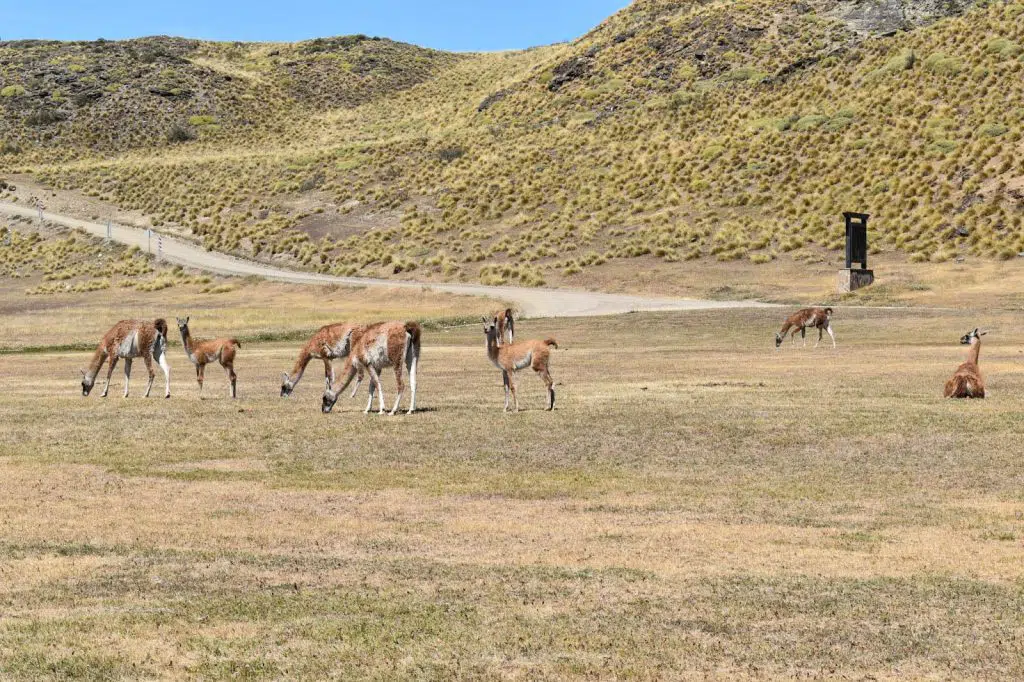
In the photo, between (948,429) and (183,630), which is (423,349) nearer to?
(948,429)

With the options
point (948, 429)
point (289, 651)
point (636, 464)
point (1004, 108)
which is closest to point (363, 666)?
point (289, 651)

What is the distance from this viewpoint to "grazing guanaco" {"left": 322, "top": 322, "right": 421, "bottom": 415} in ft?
79.3

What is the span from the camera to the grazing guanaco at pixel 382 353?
952 inches

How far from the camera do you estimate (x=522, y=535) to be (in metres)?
13.7

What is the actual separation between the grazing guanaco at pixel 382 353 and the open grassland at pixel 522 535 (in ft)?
3.48

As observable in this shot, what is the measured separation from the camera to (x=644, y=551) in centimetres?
1273

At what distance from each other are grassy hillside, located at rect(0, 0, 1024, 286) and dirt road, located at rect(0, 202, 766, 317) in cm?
351

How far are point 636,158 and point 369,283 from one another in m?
33.8

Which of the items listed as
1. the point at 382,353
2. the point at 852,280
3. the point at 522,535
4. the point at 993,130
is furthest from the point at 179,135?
the point at 522,535

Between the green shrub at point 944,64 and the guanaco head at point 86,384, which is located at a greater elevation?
the green shrub at point 944,64

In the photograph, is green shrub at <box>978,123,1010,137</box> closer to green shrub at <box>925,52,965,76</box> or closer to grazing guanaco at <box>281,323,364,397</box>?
green shrub at <box>925,52,965,76</box>

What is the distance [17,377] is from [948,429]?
25.1 meters

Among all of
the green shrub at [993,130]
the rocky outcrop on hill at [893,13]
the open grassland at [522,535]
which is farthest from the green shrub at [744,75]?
the open grassland at [522,535]

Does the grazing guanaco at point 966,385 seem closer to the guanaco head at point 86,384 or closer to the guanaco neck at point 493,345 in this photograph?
the guanaco neck at point 493,345
